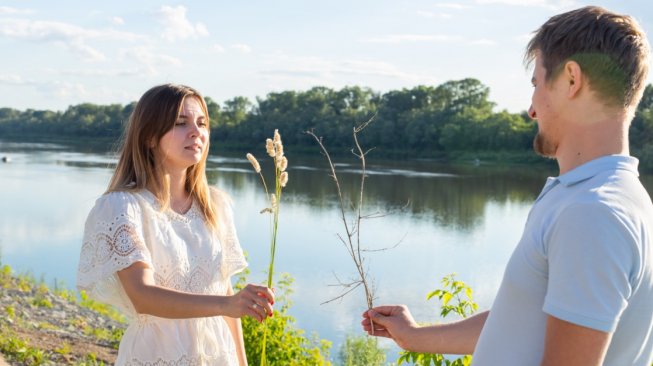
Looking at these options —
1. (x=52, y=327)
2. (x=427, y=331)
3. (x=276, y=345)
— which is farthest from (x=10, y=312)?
(x=427, y=331)

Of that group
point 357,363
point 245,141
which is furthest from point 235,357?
point 245,141

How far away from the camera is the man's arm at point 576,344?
1091 millimetres

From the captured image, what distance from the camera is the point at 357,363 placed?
7.42 m

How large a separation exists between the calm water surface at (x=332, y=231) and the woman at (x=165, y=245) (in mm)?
1559

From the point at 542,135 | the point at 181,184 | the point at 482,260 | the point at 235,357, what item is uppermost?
the point at 542,135

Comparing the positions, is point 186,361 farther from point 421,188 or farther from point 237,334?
point 421,188

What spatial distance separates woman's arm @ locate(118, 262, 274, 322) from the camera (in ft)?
6.28

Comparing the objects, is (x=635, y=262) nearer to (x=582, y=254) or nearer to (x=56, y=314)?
(x=582, y=254)

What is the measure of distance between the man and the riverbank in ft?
16.4

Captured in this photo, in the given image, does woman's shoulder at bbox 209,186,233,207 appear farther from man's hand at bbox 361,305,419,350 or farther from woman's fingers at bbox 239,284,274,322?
man's hand at bbox 361,305,419,350

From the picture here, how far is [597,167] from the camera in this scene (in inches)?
47.2

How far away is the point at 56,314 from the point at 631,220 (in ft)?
28.2

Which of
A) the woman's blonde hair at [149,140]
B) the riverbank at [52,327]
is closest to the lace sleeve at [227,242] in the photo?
the woman's blonde hair at [149,140]

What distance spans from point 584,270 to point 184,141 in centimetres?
157
